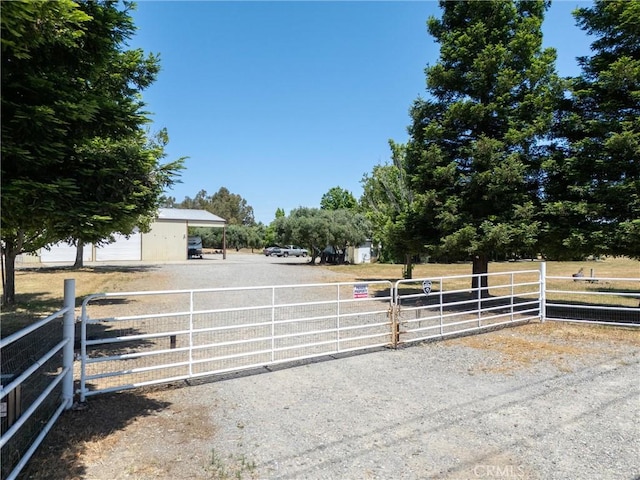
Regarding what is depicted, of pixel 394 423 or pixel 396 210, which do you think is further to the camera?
pixel 396 210

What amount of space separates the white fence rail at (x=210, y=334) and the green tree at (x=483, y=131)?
344 centimetres

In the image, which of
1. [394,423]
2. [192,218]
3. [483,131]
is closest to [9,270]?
[394,423]

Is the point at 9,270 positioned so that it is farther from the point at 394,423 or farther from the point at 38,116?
the point at 394,423

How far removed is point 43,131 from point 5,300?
34.3ft

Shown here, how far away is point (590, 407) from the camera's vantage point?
15.0 feet

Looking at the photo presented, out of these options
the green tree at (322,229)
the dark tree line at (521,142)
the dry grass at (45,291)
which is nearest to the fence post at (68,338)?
the dry grass at (45,291)

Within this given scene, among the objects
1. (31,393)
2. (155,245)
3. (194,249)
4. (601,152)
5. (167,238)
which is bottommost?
(31,393)

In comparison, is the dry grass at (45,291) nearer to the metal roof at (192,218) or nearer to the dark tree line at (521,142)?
the dark tree line at (521,142)

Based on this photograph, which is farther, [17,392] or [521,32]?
[521,32]

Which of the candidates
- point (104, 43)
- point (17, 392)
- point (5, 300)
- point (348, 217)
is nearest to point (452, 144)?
point (104, 43)

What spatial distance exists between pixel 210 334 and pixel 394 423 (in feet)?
16.4

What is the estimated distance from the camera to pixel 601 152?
10500 mm

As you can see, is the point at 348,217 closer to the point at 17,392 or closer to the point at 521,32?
the point at 521,32

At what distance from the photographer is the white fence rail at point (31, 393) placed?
307 centimetres
